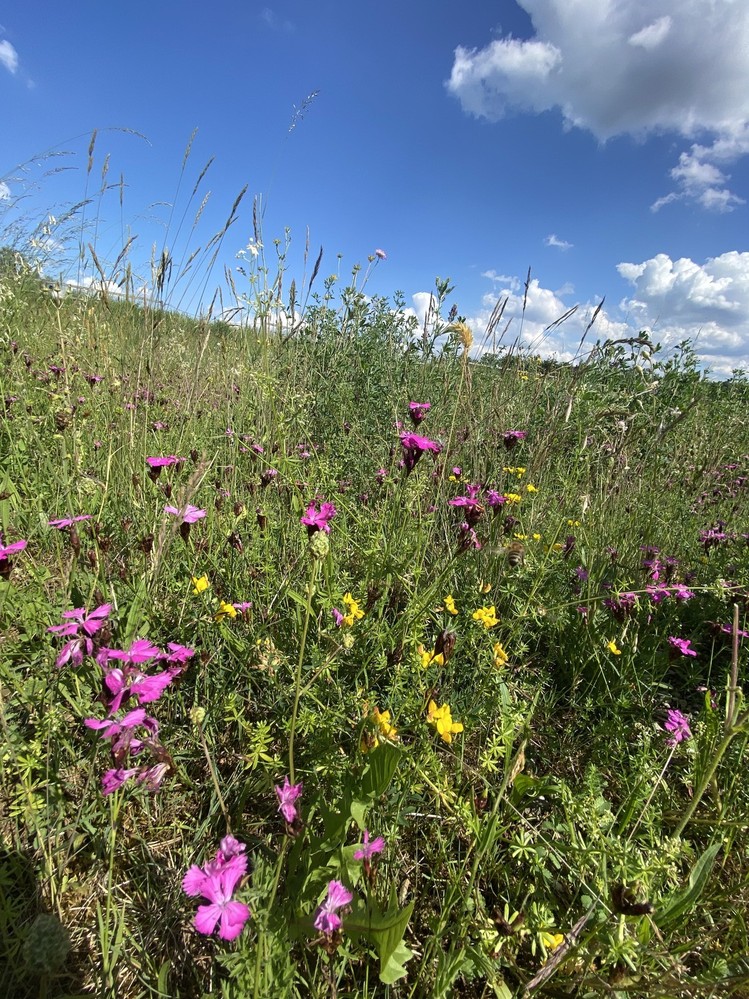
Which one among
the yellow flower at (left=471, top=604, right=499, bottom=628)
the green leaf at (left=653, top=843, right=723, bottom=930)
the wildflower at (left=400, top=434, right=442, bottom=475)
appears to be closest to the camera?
the green leaf at (left=653, top=843, right=723, bottom=930)

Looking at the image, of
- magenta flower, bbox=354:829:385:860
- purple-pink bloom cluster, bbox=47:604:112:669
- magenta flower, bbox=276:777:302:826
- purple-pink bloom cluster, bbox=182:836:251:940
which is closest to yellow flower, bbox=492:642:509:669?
magenta flower, bbox=354:829:385:860

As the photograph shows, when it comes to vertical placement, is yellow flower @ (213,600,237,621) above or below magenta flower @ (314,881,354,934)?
above

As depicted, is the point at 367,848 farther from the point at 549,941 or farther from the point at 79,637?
the point at 79,637

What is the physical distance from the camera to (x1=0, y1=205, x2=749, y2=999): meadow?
901mm

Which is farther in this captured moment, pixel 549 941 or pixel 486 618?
pixel 486 618

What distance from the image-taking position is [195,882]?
751mm

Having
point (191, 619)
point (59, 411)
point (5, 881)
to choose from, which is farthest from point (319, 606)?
point (59, 411)

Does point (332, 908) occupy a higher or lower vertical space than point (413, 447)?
lower

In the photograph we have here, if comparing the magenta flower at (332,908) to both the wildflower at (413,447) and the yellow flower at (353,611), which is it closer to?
the yellow flower at (353,611)

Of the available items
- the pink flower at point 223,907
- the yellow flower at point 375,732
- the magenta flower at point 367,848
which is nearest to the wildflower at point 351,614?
the yellow flower at point 375,732

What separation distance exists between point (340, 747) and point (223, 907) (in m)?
0.58

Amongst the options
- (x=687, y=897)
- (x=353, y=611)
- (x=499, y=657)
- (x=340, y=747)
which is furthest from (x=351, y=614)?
(x=687, y=897)

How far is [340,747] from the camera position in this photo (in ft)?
4.25

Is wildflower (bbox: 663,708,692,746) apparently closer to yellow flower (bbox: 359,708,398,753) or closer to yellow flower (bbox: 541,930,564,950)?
yellow flower (bbox: 541,930,564,950)
